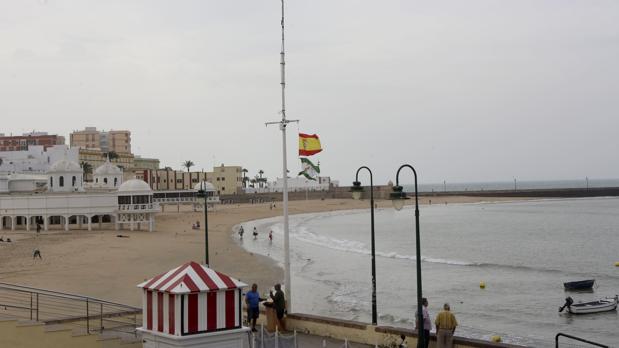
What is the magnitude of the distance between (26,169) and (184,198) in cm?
2573

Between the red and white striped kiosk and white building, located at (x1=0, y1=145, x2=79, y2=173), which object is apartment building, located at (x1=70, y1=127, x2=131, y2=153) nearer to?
white building, located at (x1=0, y1=145, x2=79, y2=173)

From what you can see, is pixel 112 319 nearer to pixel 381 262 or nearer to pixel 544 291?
pixel 544 291

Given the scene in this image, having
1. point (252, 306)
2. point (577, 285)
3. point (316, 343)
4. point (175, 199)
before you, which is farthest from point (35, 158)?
point (316, 343)

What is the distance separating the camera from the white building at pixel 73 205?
63.2 meters

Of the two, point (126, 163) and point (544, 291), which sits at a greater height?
point (126, 163)

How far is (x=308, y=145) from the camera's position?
2189 cm

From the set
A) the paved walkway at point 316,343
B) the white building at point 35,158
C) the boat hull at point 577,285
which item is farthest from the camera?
the white building at point 35,158

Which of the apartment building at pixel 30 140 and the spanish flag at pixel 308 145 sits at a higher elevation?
the apartment building at pixel 30 140

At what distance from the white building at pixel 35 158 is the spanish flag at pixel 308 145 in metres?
87.6

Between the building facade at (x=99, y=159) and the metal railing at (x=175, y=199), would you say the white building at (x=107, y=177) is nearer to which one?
the metal railing at (x=175, y=199)

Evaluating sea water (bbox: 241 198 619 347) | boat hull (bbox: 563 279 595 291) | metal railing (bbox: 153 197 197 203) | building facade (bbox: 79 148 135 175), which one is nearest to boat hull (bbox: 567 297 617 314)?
sea water (bbox: 241 198 619 347)

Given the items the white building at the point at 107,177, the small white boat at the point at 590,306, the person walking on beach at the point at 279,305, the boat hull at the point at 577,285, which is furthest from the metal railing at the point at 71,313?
the white building at the point at 107,177

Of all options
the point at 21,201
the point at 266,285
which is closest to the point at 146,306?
the point at 266,285

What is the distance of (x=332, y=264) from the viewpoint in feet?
167
